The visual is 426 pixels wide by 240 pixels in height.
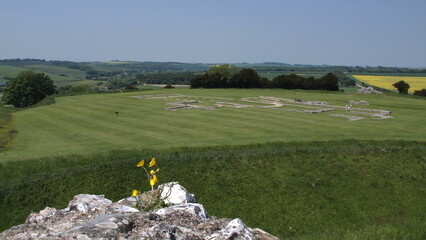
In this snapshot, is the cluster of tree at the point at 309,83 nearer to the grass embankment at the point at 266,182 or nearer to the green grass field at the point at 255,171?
the green grass field at the point at 255,171

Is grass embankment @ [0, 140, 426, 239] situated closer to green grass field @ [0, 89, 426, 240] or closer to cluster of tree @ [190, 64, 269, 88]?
green grass field @ [0, 89, 426, 240]

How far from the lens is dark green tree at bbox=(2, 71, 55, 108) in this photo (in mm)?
79062

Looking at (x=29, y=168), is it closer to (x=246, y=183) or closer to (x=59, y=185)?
(x=59, y=185)

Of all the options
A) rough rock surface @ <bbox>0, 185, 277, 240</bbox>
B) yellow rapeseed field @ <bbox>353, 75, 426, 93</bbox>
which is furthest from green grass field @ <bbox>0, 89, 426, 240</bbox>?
yellow rapeseed field @ <bbox>353, 75, 426, 93</bbox>

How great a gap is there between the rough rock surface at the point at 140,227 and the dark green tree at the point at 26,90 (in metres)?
81.3

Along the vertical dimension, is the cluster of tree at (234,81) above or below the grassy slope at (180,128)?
above

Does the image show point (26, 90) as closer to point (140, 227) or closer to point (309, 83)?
point (309, 83)

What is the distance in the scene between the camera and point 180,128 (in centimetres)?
3347

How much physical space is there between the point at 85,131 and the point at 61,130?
2.85 m

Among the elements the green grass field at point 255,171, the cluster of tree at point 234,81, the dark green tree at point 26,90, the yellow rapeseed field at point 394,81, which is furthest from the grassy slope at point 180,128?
the yellow rapeseed field at point 394,81

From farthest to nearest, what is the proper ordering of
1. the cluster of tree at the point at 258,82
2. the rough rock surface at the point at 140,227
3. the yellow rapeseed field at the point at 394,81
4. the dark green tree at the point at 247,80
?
the yellow rapeseed field at the point at 394,81, the dark green tree at the point at 247,80, the cluster of tree at the point at 258,82, the rough rock surface at the point at 140,227

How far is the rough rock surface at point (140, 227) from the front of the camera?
6001 mm

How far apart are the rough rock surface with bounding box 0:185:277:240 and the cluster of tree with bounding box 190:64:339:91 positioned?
85.9 metres

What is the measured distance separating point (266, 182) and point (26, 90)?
243 ft
